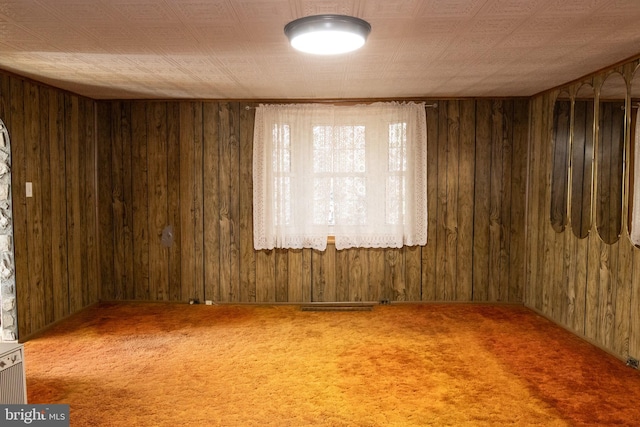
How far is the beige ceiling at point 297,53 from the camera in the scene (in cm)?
246

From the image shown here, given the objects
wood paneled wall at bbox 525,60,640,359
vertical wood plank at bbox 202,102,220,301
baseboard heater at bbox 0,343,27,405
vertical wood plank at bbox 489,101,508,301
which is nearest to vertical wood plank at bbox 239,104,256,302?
vertical wood plank at bbox 202,102,220,301

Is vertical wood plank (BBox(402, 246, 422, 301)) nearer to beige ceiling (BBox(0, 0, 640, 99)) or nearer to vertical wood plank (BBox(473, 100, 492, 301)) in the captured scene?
vertical wood plank (BBox(473, 100, 492, 301))

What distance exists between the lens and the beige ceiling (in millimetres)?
2461

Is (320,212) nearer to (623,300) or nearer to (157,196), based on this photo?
(157,196)

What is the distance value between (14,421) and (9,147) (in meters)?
2.49

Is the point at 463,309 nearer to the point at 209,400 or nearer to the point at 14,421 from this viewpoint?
the point at 209,400

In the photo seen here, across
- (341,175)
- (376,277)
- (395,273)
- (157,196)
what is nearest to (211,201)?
(157,196)

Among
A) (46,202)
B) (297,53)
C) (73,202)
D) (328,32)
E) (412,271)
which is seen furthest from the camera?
(412,271)

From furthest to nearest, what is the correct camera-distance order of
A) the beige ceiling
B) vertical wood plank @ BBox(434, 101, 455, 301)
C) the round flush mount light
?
vertical wood plank @ BBox(434, 101, 455, 301) < the round flush mount light < the beige ceiling

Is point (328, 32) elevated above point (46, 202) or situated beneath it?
elevated above

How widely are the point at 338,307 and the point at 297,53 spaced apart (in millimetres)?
2821

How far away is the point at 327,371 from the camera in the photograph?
3.46 meters

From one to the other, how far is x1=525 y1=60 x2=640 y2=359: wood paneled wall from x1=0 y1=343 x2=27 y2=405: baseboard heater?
3841 millimetres
